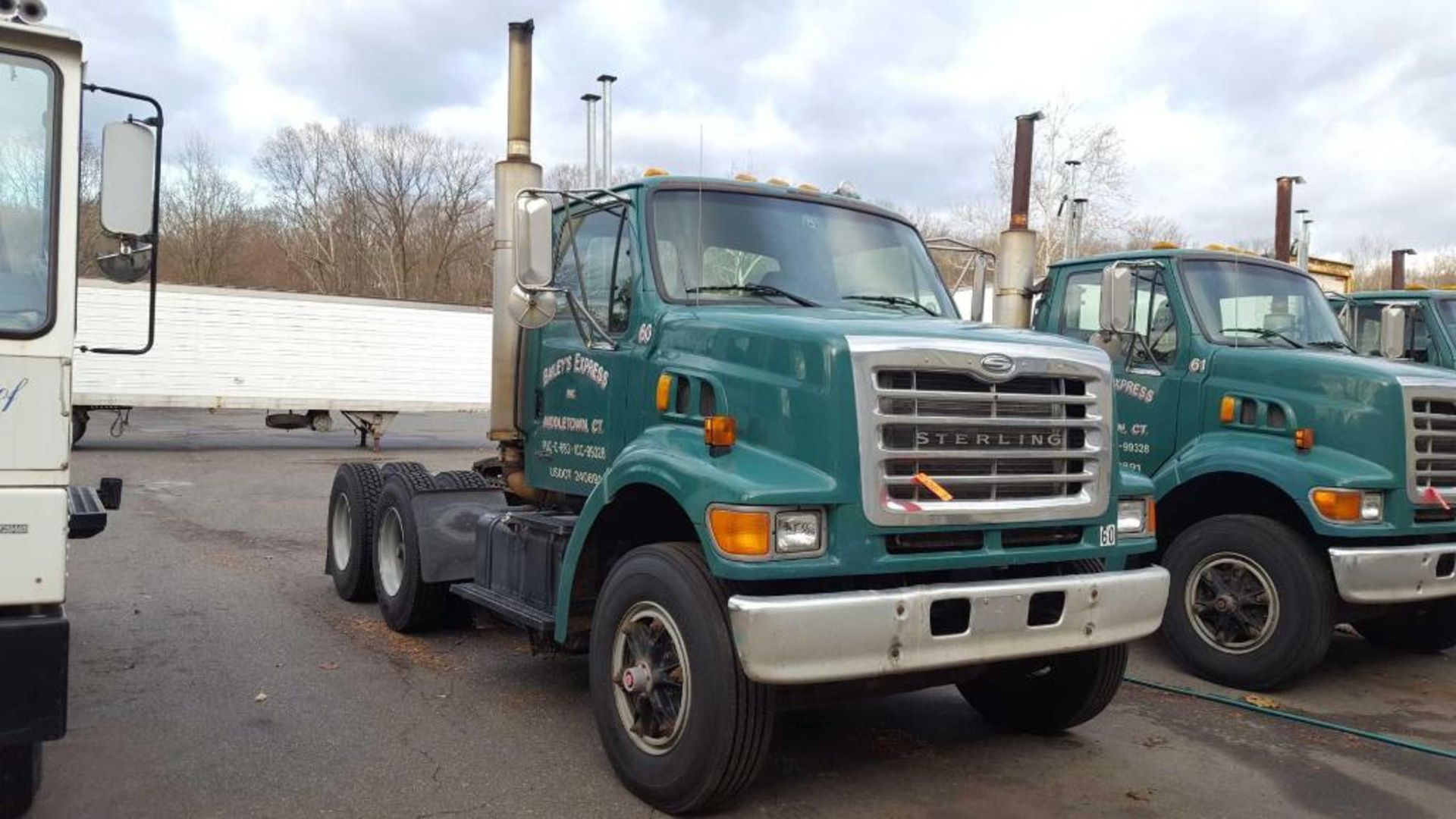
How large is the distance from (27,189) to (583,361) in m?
2.46

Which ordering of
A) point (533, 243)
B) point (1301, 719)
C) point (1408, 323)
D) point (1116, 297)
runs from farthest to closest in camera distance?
point (1408, 323)
point (1116, 297)
point (1301, 719)
point (533, 243)

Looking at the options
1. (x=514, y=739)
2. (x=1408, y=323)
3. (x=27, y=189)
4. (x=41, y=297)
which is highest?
→ (x=1408, y=323)

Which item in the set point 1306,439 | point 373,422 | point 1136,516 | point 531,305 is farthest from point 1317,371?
point 373,422

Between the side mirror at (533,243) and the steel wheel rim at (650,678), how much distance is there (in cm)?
149

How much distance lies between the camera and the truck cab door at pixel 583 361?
5.21 meters

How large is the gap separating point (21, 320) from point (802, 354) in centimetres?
259

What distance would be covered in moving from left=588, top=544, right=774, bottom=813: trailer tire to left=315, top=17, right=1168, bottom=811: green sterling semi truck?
1 cm

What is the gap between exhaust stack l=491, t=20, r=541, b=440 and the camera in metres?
6.11

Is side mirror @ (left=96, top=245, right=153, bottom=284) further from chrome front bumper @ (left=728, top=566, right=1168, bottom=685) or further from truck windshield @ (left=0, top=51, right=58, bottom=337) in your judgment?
chrome front bumper @ (left=728, top=566, right=1168, bottom=685)

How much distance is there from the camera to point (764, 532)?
387 cm

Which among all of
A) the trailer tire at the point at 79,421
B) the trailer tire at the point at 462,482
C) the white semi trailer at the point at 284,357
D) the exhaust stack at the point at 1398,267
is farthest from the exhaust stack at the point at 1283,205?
the trailer tire at the point at 79,421

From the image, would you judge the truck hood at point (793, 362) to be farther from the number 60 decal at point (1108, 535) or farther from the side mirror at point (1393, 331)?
the side mirror at point (1393, 331)

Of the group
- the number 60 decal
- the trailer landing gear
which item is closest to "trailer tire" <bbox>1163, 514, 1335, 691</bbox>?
the number 60 decal

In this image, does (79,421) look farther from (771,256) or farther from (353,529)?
(771,256)
